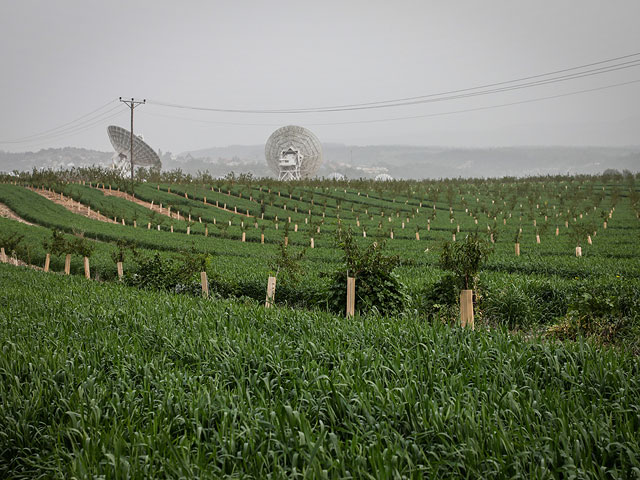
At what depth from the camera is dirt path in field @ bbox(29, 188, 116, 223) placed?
45184 millimetres

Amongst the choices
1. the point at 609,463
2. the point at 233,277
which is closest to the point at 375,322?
the point at 609,463

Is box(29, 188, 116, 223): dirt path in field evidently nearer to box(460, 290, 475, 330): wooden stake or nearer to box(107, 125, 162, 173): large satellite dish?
box(107, 125, 162, 173): large satellite dish

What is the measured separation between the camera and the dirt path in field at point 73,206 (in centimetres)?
4518

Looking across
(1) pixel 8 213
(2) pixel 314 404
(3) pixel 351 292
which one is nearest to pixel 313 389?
(2) pixel 314 404

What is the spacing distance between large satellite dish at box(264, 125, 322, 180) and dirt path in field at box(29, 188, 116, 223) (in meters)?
54.2

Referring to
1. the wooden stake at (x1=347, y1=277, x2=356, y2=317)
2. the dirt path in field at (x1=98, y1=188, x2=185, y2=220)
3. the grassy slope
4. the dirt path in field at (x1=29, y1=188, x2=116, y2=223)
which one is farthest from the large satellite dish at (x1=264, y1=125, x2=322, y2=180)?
the grassy slope

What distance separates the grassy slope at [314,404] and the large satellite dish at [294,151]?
95011mm

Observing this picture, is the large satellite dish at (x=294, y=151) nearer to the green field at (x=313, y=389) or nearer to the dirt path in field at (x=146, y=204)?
the dirt path in field at (x=146, y=204)

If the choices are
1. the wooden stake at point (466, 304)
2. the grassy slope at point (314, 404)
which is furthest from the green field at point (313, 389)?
the wooden stake at point (466, 304)

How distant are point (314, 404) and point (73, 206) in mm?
51274

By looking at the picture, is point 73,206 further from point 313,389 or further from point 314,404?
point 314,404

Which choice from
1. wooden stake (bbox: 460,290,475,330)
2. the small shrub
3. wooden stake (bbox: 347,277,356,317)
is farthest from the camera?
the small shrub

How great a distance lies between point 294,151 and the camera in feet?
331

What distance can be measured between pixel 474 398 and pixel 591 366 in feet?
4.93
